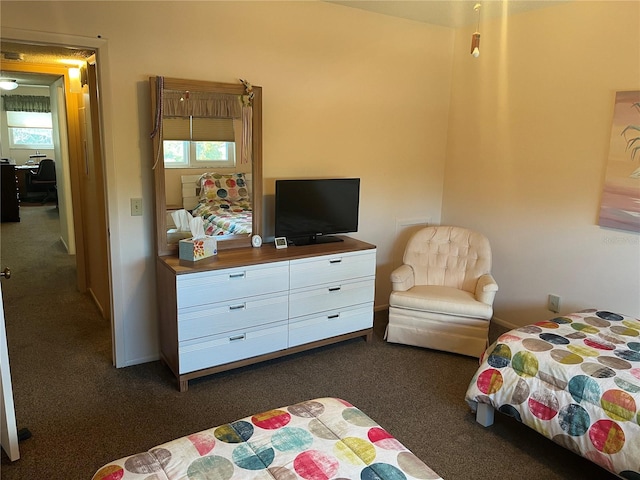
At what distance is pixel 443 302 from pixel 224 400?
166 cm

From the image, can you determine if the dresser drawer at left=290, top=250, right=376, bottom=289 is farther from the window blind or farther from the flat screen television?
the window blind

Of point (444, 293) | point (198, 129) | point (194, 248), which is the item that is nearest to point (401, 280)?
point (444, 293)

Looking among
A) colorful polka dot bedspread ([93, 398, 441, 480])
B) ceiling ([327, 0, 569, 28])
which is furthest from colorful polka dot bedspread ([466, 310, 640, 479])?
ceiling ([327, 0, 569, 28])

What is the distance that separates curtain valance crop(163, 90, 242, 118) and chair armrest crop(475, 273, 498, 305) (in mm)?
2119

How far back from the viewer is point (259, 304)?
3.13 m

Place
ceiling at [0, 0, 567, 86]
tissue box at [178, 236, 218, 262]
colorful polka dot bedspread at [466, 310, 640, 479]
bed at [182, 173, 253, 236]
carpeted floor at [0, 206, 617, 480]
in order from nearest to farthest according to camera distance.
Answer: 1. colorful polka dot bedspread at [466, 310, 640, 479]
2. carpeted floor at [0, 206, 617, 480]
3. tissue box at [178, 236, 218, 262]
4. bed at [182, 173, 253, 236]
5. ceiling at [0, 0, 567, 86]

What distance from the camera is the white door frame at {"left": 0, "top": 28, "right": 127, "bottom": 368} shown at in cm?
267

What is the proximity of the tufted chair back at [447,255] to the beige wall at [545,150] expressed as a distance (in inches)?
14.7

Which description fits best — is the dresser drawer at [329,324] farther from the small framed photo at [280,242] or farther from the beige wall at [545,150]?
the beige wall at [545,150]

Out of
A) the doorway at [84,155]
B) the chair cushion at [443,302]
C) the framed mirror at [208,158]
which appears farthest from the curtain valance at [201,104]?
the chair cushion at [443,302]

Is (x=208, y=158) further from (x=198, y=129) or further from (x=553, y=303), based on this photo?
(x=553, y=303)

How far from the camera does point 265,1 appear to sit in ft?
10.8

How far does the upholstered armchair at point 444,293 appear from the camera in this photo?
3428mm

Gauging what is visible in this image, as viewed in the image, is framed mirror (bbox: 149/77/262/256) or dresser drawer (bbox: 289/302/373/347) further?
dresser drawer (bbox: 289/302/373/347)
